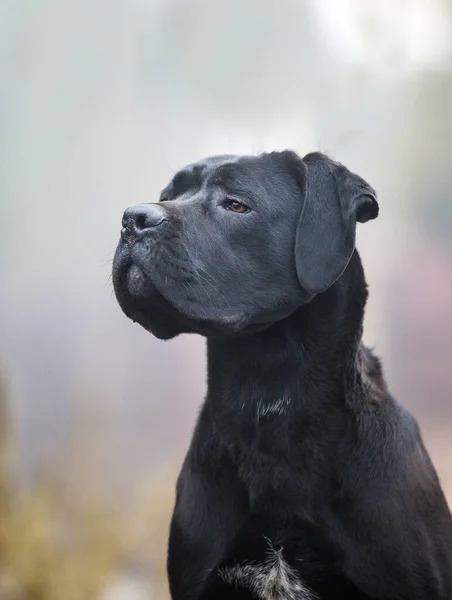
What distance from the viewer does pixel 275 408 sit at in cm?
138

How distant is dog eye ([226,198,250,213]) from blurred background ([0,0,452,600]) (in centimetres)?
51

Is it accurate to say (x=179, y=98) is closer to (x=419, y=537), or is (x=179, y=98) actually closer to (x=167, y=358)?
(x=167, y=358)

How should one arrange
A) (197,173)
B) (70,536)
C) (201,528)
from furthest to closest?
1. (70,536)
2. (197,173)
3. (201,528)

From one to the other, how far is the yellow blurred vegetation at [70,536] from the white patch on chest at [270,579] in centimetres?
53

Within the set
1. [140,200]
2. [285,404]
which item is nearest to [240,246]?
[285,404]

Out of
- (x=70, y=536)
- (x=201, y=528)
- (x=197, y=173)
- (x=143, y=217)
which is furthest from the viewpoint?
(x=70, y=536)

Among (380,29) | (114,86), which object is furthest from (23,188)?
(380,29)

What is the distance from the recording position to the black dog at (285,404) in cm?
128

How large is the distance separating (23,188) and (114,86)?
15.7 inches

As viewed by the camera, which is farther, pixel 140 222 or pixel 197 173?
pixel 197 173

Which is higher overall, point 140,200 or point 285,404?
point 140,200

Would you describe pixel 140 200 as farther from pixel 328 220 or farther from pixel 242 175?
pixel 328 220

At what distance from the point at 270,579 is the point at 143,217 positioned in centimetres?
74

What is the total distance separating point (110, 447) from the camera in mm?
1902
